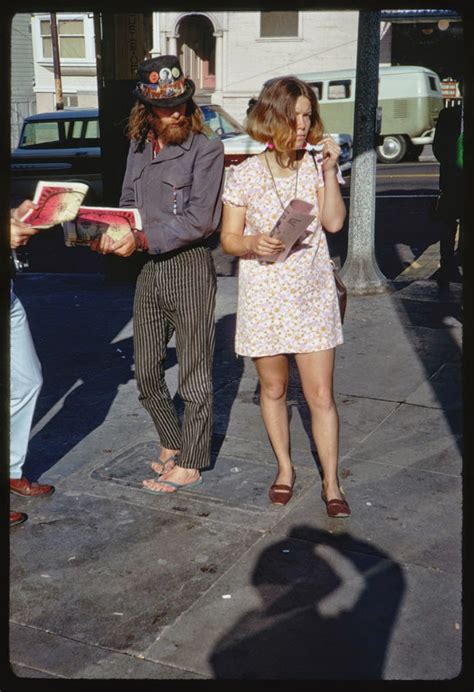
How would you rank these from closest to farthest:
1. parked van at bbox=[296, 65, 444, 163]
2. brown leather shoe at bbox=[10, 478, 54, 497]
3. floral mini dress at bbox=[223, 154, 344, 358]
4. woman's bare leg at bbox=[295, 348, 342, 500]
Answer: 1. floral mini dress at bbox=[223, 154, 344, 358]
2. woman's bare leg at bbox=[295, 348, 342, 500]
3. brown leather shoe at bbox=[10, 478, 54, 497]
4. parked van at bbox=[296, 65, 444, 163]

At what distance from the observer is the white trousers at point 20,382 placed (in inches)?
161

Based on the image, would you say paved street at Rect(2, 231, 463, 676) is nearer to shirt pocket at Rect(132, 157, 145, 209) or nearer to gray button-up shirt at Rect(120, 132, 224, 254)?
gray button-up shirt at Rect(120, 132, 224, 254)

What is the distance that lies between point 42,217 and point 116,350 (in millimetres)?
3316

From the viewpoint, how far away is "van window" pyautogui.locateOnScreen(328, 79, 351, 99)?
2500 cm

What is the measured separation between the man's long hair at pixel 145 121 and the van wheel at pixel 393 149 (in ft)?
67.4

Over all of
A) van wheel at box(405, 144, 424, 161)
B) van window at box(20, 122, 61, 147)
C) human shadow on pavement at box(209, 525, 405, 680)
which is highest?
van window at box(20, 122, 61, 147)

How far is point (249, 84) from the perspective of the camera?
33.2m

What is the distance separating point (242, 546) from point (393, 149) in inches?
848

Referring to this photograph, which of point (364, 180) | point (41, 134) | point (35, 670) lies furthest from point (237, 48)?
point (35, 670)

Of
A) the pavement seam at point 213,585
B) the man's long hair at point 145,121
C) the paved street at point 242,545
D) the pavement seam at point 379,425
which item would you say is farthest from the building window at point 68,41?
the pavement seam at point 213,585

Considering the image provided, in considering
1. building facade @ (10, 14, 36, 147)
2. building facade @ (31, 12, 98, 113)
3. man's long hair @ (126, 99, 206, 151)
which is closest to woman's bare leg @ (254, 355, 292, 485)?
man's long hair @ (126, 99, 206, 151)

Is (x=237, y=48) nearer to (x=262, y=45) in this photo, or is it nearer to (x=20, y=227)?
(x=262, y=45)

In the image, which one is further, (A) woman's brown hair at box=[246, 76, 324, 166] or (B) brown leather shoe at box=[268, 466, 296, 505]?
(B) brown leather shoe at box=[268, 466, 296, 505]

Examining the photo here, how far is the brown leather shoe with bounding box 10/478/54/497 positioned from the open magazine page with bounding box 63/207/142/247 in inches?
49.0
